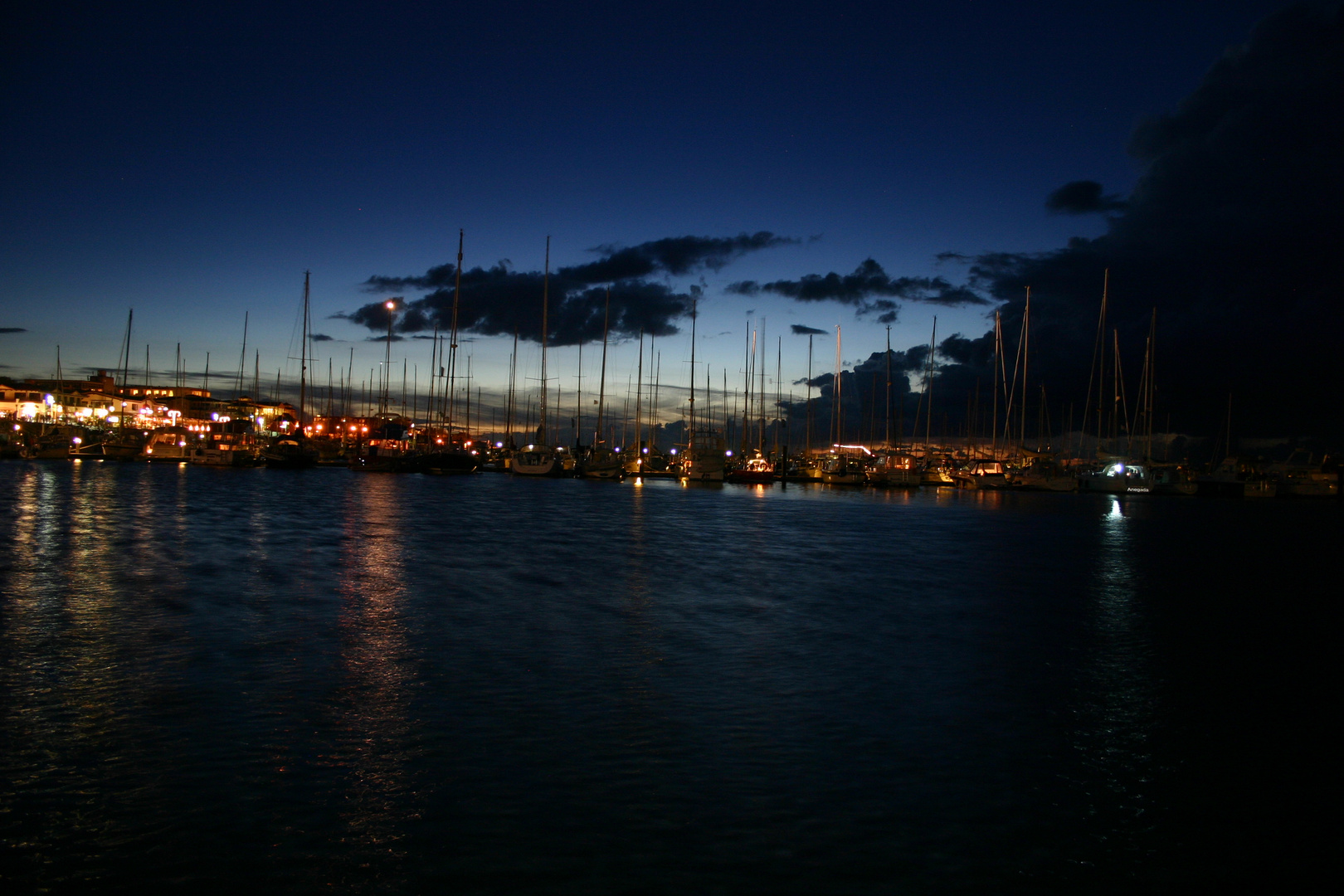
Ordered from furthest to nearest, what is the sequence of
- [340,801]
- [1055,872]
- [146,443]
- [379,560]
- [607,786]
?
1. [146,443]
2. [379,560]
3. [607,786]
4. [340,801]
5. [1055,872]

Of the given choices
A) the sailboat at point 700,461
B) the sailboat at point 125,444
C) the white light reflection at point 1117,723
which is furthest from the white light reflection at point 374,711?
the sailboat at point 125,444

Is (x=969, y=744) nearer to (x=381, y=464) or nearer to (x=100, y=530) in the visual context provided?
(x=100, y=530)

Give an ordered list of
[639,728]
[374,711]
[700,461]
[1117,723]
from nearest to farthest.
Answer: [639,728]
[374,711]
[1117,723]
[700,461]

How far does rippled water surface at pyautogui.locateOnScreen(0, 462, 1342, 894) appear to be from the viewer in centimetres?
648

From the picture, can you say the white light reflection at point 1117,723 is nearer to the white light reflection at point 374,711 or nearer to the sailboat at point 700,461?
the white light reflection at point 374,711

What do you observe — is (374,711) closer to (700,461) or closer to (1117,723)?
(1117,723)

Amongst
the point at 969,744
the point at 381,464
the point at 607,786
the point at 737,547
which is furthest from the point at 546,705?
the point at 381,464

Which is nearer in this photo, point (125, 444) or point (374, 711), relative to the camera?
point (374, 711)

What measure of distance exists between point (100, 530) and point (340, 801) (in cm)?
2795

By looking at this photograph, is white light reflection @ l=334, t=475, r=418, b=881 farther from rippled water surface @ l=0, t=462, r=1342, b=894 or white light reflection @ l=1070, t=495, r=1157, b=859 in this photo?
white light reflection @ l=1070, t=495, r=1157, b=859

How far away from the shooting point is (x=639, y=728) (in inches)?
376

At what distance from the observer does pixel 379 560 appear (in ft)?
78.0

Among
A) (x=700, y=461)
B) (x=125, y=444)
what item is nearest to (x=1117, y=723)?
(x=700, y=461)

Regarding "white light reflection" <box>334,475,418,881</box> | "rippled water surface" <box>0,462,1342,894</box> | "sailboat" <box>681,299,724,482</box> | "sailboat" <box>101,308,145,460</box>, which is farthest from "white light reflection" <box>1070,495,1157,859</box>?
"sailboat" <box>101,308,145,460</box>
